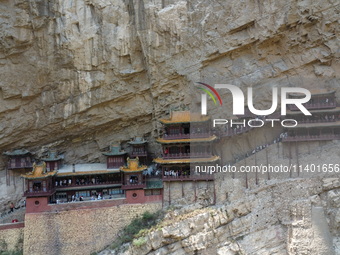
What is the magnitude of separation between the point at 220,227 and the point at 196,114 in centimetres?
730

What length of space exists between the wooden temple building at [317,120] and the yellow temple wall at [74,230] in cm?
994

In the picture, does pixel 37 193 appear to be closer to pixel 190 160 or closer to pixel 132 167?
pixel 132 167

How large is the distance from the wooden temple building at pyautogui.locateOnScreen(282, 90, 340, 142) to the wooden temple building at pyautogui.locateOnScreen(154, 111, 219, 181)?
14.2ft

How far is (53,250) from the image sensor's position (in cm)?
2580

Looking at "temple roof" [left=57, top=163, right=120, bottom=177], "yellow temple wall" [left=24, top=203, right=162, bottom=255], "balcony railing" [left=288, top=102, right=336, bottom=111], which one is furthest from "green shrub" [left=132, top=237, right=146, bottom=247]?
"balcony railing" [left=288, top=102, right=336, bottom=111]

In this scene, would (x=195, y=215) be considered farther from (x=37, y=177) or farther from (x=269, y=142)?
(x=37, y=177)

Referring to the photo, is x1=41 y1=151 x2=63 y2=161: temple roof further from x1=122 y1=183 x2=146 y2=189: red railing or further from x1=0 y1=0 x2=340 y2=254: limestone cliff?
x1=122 y1=183 x2=146 y2=189: red railing

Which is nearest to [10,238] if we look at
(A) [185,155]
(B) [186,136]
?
(A) [185,155]

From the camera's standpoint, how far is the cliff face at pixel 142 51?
2788cm

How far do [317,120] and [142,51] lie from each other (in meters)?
10.7

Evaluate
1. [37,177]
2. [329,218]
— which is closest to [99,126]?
[37,177]

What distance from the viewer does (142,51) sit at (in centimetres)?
2892

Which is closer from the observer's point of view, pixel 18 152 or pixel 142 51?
pixel 142 51

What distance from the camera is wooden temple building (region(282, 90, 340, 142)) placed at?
2744 cm
